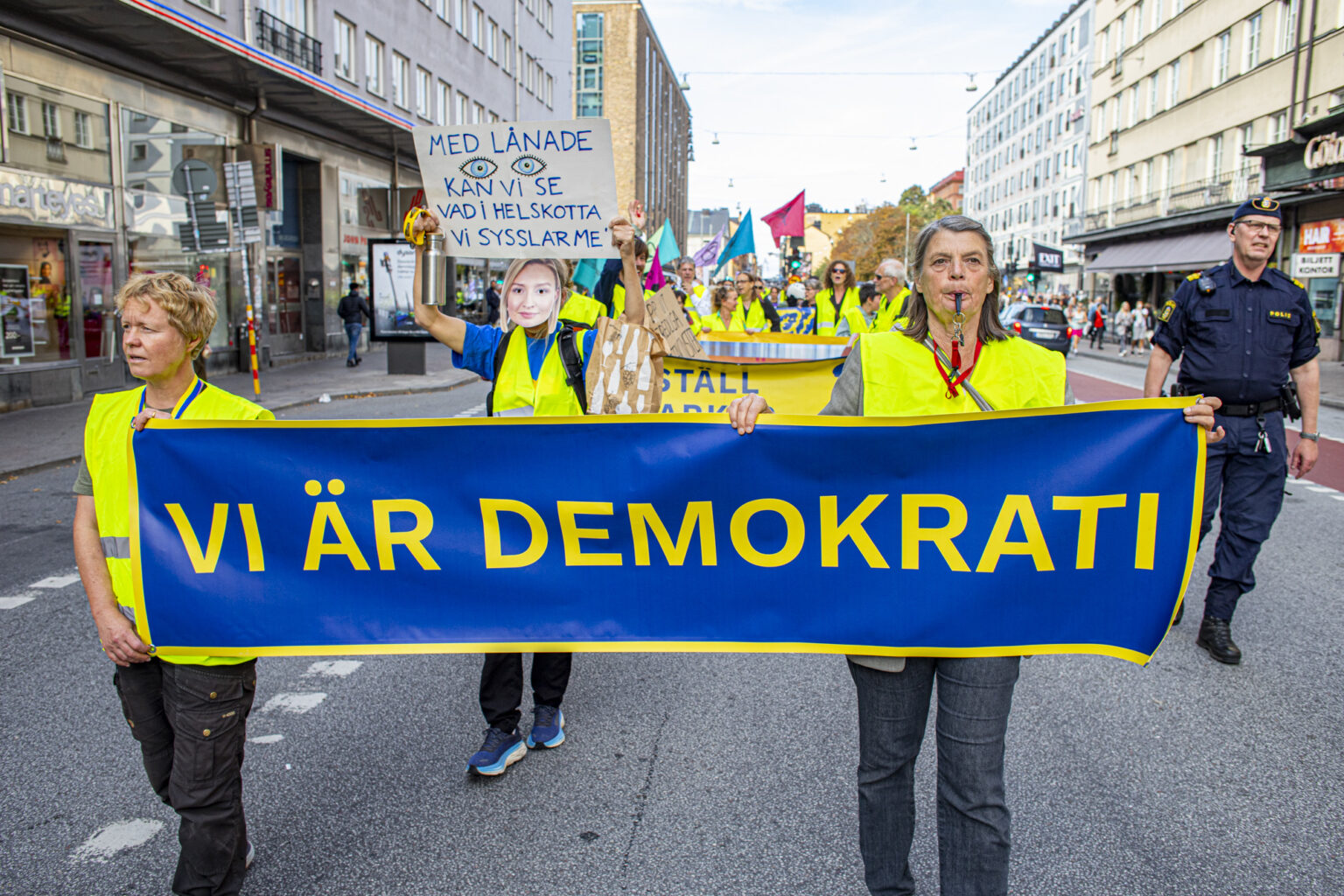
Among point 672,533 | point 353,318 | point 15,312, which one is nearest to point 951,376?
point 672,533

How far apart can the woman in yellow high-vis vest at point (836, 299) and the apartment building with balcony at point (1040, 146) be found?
44922mm

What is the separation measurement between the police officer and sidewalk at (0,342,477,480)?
7.49m

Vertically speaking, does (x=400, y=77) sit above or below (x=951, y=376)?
above

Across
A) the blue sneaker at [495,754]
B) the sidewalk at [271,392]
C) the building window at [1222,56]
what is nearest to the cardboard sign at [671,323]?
the blue sneaker at [495,754]

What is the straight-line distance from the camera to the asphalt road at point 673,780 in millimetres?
2988

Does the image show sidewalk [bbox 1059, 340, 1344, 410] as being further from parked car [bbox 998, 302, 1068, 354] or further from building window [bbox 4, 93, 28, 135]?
building window [bbox 4, 93, 28, 135]

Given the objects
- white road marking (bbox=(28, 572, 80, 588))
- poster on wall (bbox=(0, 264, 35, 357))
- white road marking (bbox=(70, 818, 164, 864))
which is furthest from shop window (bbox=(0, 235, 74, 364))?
white road marking (bbox=(70, 818, 164, 864))

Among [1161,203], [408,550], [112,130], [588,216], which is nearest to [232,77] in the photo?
[112,130]

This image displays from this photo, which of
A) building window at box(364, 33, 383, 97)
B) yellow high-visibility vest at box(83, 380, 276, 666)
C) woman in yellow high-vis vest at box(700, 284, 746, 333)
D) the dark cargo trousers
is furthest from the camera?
building window at box(364, 33, 383, 97)

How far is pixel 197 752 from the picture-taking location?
2.56 meters

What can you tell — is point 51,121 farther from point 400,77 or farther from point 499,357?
point 400,77

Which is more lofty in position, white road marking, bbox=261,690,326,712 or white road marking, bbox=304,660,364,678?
white road marking, bbox=261,690,326,712

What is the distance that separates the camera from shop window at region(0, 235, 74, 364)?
13773 millimetres

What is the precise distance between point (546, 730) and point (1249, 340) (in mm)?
3628
